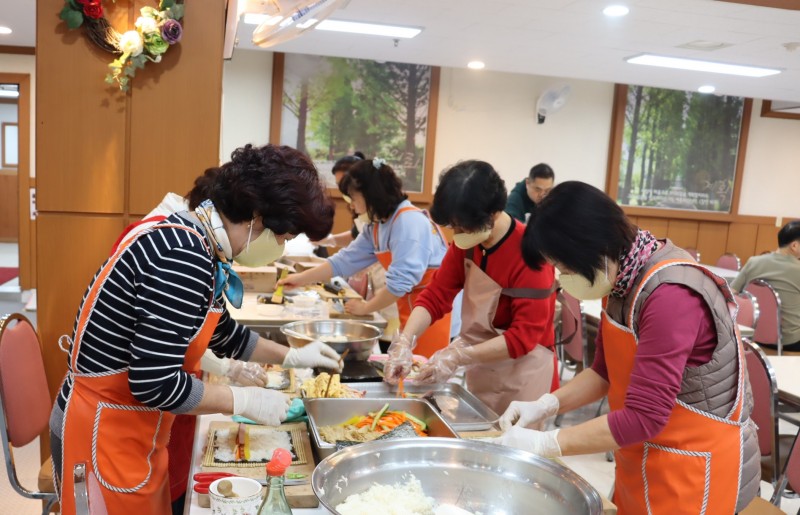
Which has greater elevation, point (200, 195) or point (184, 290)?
point (200, 195)

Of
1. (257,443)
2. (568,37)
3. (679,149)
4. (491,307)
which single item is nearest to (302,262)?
(491,307)

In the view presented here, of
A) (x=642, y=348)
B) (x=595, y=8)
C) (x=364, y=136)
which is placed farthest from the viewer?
(x=364, y=136)

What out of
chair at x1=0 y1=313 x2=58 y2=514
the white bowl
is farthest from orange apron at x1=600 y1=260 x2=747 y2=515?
chair at x1=0 y1=313 x2=58 y2=514

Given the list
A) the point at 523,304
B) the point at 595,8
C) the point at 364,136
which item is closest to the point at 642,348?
the point at 523,304

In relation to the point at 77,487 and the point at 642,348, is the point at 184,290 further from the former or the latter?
the point at 642,348

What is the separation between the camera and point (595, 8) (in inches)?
183

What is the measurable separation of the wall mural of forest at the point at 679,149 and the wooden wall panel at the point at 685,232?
211mm

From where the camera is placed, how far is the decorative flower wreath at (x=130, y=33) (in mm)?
2926

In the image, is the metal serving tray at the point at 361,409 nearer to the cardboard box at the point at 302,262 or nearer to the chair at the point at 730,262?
the cardboard box at the point at 302,262

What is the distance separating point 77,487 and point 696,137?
871 cm

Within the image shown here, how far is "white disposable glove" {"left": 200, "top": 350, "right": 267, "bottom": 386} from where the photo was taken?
1968 mm

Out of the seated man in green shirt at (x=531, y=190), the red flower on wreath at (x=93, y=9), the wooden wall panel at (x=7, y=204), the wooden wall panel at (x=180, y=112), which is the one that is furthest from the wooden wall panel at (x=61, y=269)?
the wooden wall panel at (x=7, y=204)

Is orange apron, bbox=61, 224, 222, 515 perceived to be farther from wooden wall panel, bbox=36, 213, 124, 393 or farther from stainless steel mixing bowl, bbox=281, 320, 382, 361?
wooden wall panel, bbox=36, 213, 124, 393

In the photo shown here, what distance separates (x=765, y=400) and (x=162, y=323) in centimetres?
214
